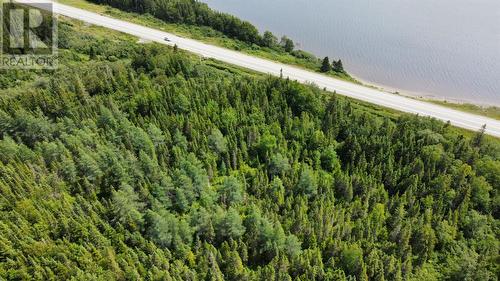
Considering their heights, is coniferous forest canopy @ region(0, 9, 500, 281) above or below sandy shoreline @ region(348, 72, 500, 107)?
below

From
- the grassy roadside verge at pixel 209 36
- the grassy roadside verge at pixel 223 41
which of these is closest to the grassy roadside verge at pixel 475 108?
the grassy roadside verge at pixel 223 41

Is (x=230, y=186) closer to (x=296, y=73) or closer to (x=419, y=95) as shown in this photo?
(x=296, y=73)

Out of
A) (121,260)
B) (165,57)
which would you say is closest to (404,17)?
(165,57)

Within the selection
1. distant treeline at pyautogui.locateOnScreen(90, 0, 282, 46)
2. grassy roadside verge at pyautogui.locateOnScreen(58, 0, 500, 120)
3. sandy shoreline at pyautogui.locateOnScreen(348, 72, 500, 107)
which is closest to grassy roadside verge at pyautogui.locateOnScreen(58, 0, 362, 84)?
grassy roadside verge at pyautogui.locateOnScreen(58, 0, 500, 120)

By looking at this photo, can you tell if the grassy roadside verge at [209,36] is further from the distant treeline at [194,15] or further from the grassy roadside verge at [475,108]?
the grassy roadside verge at [475,108]

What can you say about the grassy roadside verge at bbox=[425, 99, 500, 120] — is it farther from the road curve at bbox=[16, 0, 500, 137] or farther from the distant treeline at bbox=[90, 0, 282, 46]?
the distant treeline at bbox=[90, 0, 282, 46]

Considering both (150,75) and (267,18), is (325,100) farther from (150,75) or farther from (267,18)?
(267,18)

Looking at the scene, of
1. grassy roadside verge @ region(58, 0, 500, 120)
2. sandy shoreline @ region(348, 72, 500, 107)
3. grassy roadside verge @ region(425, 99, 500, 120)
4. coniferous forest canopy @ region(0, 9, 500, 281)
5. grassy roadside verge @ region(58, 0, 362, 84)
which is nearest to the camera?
coniferous forest canopy @ region(0, 9, 500, 281)
